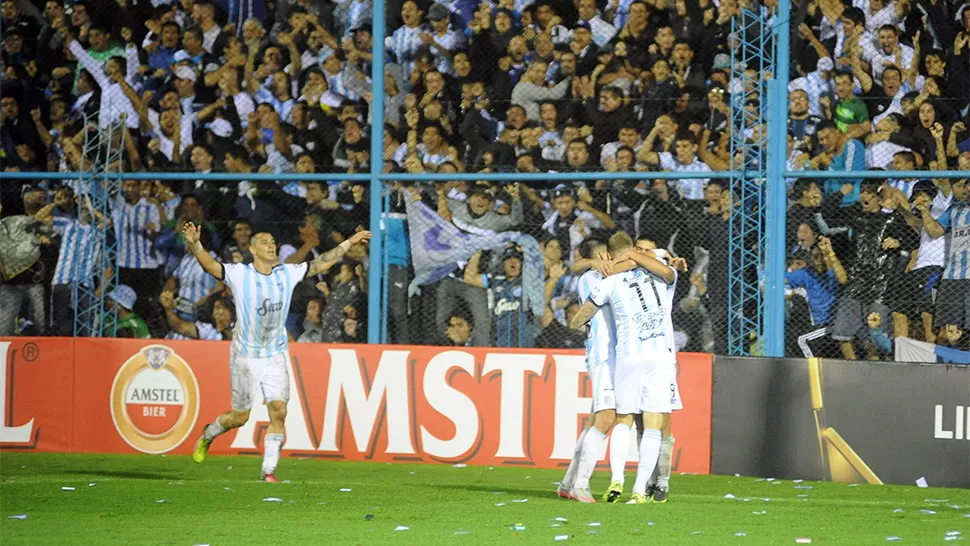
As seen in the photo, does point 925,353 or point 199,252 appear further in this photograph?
point 925,353

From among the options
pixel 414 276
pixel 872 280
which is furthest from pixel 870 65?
pixel 414 276

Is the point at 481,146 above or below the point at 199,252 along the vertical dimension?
above

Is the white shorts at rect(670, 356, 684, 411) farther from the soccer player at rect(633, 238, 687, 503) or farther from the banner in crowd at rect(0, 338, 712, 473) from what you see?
the banner in crowd at rect(0, 338, 712, 473)

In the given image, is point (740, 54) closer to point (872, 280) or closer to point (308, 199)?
point (872, 280)

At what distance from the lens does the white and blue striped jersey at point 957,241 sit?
492 inches

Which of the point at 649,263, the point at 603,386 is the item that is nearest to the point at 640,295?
the point at 649,263

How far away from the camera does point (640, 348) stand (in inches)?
359

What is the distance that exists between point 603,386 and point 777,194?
4202 millimetres

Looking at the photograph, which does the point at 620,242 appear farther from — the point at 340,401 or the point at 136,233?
the point at 136,233

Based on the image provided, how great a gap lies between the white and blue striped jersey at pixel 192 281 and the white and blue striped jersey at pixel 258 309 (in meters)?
3.77

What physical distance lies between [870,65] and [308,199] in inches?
233

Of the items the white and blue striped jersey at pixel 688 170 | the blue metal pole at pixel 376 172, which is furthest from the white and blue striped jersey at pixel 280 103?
the white and blue striped jersey at pixel 688 170

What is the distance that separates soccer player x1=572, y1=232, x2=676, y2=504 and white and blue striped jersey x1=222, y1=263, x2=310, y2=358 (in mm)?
2876

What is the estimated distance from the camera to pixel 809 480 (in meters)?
11.6
